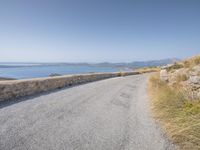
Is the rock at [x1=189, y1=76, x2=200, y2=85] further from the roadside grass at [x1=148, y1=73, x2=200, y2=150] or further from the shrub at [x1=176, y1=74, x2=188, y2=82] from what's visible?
the shrub at [x1=176, y1=74, x2=188, y2=82]

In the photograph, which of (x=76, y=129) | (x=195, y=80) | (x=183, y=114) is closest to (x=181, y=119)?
(x=183, y=114)

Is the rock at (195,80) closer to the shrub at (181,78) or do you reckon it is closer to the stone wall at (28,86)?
the shrub at (181,78)

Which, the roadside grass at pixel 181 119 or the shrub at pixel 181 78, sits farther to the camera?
the shrub at pixel 181 78

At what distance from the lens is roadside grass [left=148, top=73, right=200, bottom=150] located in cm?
404

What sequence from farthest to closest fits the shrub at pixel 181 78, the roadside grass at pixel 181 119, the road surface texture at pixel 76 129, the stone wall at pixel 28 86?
the shrub at pixel 181 78
the stone wall at pixel 28 86
the roadside grass at pixel 181 119
the road surface texture at pixel 76 129

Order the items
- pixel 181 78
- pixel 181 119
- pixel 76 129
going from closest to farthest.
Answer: pixel 76 129 < pixel 181 119 < pixel 181 78

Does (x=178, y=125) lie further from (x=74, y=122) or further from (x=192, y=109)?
(x=74, y=122)

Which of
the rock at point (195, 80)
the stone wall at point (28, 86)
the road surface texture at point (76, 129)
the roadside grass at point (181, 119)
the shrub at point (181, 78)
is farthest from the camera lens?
the shrub at point (181, 78)

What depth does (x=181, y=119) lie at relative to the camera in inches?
203

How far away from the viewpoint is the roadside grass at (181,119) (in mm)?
4043

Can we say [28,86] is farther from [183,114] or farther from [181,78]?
[181,78]

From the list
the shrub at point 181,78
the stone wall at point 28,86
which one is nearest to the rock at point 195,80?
the shrub at point 181,78

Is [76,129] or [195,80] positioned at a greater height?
[195,80]

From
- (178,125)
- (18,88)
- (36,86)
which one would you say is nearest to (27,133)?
(178,125)
